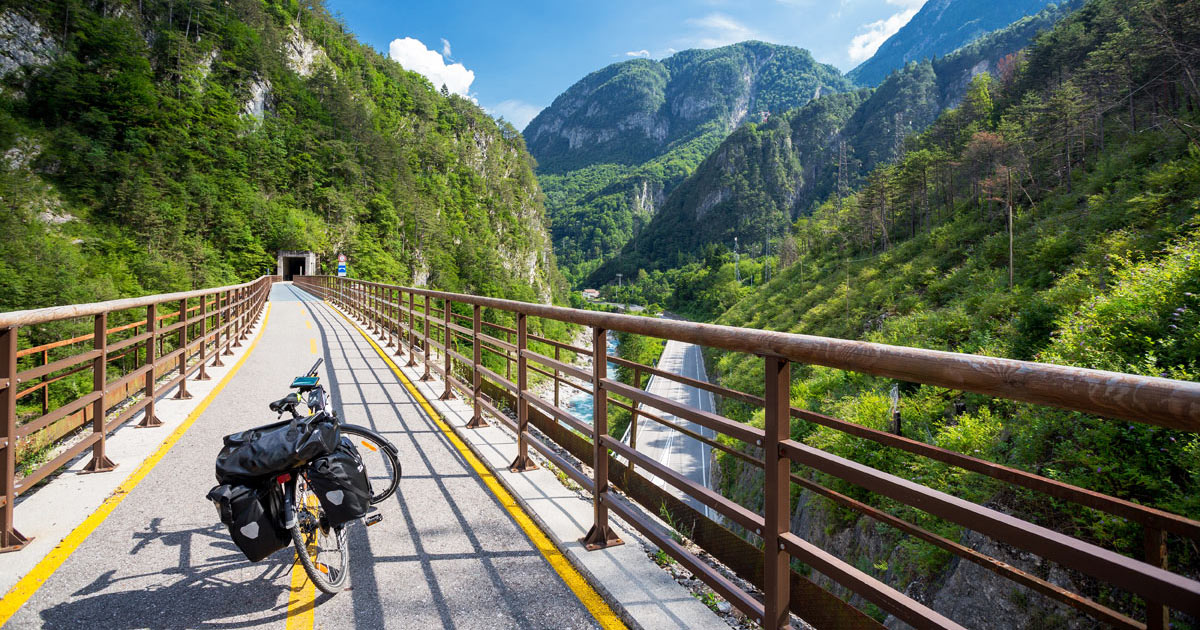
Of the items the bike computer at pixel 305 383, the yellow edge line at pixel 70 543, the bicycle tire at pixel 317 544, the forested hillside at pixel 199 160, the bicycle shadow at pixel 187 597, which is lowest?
the bicycle shadow at pixel 187 597

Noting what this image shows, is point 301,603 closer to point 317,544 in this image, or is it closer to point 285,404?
point 317,544

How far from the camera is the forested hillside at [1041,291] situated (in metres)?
6.53

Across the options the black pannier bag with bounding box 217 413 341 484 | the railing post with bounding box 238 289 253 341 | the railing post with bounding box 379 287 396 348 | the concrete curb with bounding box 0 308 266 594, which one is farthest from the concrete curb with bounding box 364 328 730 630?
the railing post with bounding box 238 289 253 341

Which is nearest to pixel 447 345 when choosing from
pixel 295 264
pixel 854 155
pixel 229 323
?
pixel 229 323

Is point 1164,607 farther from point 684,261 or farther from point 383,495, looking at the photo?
point 684,261

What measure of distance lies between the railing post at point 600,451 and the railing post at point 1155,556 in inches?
95.0

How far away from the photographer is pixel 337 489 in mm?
2945

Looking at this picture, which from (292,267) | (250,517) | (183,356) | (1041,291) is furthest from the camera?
(292,267)

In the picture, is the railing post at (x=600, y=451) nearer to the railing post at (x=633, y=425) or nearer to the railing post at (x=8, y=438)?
the railing post at (x=633, y=425)

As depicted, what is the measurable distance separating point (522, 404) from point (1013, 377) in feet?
12.8

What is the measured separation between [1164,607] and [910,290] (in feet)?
122

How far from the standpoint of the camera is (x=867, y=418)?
44.2 feet

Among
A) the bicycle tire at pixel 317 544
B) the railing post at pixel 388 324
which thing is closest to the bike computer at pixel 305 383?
the bicycle tire at pixel 317 544

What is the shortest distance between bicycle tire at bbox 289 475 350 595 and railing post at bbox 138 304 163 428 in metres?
4.23
